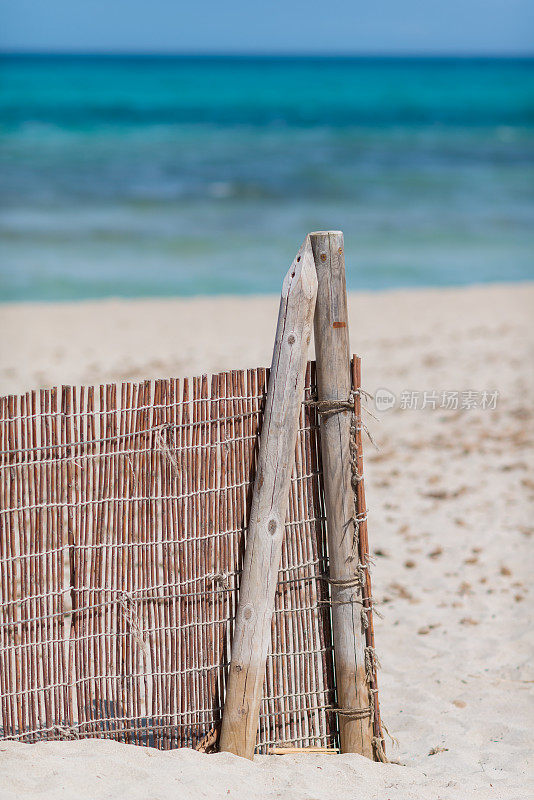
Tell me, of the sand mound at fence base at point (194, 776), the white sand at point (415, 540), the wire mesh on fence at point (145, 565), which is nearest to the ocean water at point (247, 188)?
the white sand at point (415, 540)

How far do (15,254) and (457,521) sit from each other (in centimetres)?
1261

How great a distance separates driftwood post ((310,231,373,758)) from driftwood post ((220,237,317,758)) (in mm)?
84

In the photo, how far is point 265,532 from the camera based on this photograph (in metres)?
2.88

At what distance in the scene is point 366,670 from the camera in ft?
9.80

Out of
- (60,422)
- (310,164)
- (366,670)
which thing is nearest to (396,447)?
(366,670)

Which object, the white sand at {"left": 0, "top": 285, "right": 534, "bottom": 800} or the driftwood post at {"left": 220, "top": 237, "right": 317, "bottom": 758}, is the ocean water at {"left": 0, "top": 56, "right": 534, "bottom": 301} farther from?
the driftwood post at {"left": 220, "top": 237, "right": 317, "bottom": 758}

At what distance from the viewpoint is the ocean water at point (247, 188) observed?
15.5 metres

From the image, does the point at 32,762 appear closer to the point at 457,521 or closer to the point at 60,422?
the point at 60,422

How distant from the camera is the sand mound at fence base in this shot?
2549mm

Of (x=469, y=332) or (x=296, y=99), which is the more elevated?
(x=296, y=99)

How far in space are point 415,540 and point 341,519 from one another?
2.41 meters

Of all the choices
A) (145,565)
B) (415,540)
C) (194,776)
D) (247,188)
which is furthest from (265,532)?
(247,188)

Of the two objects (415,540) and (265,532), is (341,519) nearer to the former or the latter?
(265,532)

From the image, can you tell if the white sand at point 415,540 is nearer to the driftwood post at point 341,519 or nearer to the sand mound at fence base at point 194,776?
the sand mound at fence base at point 194,776
